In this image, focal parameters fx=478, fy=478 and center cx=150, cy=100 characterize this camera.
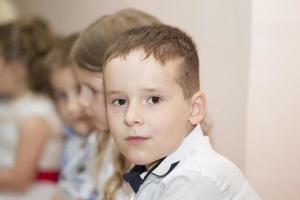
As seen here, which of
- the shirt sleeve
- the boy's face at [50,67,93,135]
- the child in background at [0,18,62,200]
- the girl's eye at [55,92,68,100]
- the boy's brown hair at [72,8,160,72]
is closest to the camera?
the shirt sleeve

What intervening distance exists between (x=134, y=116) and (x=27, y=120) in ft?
2.96

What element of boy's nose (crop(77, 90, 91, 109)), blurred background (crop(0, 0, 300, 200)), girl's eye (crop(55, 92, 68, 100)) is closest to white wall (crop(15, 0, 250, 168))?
blurred background (crop(0, 0, 300, 200))

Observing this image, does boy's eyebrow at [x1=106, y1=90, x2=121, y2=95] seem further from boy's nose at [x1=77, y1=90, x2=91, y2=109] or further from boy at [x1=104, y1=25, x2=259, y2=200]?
boy's nose at [x1=77, y1=90, x2=91, y2=109]

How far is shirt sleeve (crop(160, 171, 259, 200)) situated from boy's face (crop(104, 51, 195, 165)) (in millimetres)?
63

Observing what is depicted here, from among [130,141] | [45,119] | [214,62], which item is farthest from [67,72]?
[130,141]

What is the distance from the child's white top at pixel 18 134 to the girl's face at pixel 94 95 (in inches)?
19.7

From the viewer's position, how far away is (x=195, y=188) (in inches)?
23.8

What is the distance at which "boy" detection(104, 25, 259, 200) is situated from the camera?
0.62 m

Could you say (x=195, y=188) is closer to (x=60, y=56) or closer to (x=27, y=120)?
(x=60, y=56)

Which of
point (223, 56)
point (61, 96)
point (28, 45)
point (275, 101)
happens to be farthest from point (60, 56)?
point (275, 101)

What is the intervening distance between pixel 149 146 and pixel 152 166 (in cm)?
7

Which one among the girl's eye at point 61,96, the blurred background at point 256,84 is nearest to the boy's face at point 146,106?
the blurred background at point 256,84

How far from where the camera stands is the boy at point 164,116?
622 millimetres

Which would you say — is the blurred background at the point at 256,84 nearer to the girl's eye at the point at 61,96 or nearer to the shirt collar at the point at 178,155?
the shirt collar at the point at 178,155
